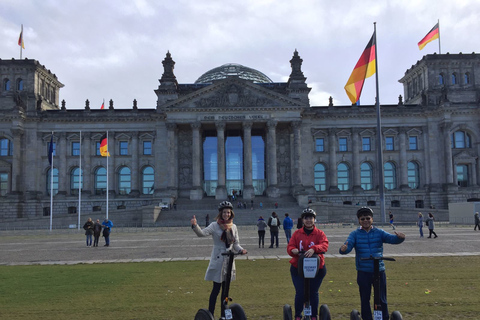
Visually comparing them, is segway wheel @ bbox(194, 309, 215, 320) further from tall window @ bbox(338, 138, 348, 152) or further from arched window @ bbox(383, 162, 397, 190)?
arched window @ bbox(383, 162, 397, 190)

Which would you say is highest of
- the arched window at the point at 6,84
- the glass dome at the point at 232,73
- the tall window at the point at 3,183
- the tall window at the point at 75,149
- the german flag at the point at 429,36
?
the glass dome at the point at 232,73

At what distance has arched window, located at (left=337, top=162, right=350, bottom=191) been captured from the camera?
72.8m

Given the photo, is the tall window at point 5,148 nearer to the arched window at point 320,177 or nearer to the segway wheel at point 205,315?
the arched window at point 320,177

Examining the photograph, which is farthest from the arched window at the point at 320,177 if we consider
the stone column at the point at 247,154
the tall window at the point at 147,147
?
the tall window at the point at 147,147

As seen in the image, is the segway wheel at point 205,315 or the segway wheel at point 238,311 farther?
the segway wheel at point 238,311

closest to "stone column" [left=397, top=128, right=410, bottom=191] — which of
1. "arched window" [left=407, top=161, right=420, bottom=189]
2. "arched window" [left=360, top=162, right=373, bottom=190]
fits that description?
"arched window" [left=407, top=161, right=420, bottom=189]

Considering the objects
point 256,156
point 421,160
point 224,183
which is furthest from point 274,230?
point 421,160

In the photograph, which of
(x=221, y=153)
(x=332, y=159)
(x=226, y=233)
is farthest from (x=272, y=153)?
(x=226, y=233)

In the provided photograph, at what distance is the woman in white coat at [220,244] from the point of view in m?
8.05

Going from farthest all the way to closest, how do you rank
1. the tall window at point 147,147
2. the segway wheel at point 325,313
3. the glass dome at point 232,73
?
the glass dome at point 232,73
the tall window at point 147,147
the segway wheel at point 325,313

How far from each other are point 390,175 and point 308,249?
2712 inches

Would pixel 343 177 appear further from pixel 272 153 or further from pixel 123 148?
pixel 123 148

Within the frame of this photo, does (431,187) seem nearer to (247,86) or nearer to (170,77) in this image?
(247,86)

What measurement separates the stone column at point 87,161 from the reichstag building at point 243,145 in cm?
15
